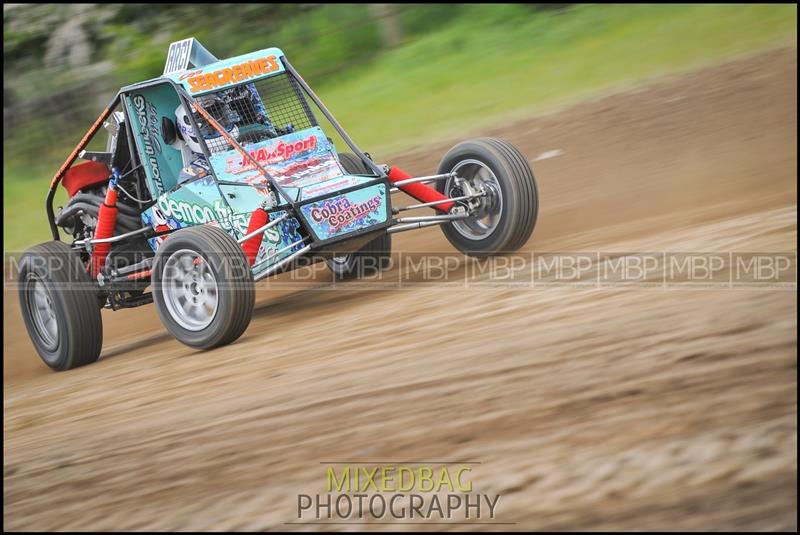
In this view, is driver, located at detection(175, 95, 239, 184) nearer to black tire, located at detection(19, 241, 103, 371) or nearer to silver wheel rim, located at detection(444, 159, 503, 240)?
black tire, located at detection(19, 241, 103, 371)

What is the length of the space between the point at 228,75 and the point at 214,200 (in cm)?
82

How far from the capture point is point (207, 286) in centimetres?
589

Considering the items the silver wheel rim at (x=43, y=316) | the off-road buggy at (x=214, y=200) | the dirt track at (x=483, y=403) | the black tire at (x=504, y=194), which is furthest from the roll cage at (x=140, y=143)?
the dirt track at (x=483, y=403)

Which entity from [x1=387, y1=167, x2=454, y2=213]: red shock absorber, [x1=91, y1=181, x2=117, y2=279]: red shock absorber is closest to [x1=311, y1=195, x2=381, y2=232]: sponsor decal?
[x1=387, y1=167, x2=454, y2=213]: red shock absorber

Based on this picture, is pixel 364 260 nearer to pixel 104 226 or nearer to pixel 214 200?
pixel 214 200

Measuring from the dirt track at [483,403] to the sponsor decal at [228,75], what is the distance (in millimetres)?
1505

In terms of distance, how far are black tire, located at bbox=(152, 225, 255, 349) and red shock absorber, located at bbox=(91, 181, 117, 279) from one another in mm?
1031

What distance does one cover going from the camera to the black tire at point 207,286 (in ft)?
18.4

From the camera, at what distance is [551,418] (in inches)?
149

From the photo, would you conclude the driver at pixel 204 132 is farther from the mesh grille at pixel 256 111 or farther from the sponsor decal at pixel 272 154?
the sponsor decal at pixel 272 154

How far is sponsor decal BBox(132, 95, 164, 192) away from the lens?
22.1 ft

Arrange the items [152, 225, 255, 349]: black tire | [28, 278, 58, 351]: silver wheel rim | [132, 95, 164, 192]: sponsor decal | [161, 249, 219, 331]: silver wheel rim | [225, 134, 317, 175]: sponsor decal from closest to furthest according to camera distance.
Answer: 1. [152, 225, 255, 349]: black tire
2. [161, 249, 219, 331]: silver wheel rim
3. [225, 134, 317, 175]: sponsor decal
4. [132, 95, 164, 192]: sponsor decal
5. [28, 278, 58, 351]: silver wheel rim

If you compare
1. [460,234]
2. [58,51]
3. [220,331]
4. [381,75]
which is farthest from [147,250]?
[58,51]

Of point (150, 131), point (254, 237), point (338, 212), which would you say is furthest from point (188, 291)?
point (150, 131)
